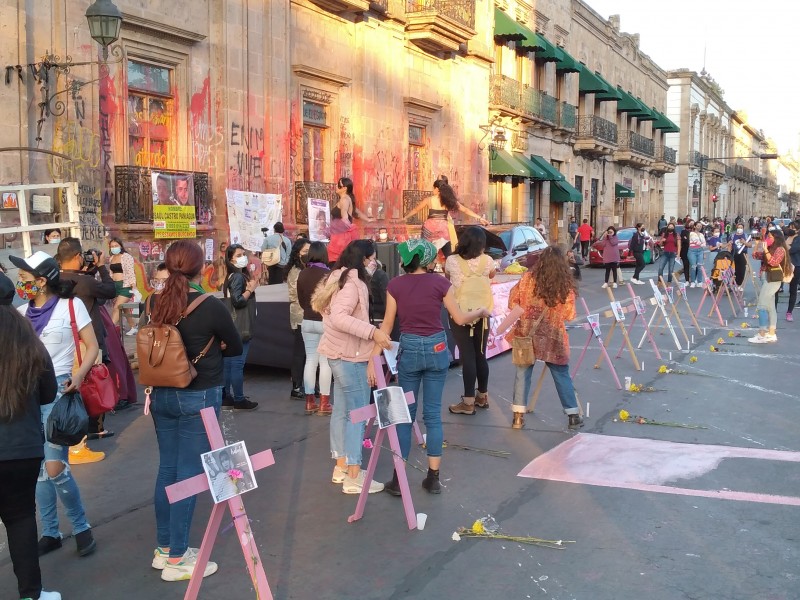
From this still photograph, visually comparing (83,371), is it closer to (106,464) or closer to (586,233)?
(106,464)

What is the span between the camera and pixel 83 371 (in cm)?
520

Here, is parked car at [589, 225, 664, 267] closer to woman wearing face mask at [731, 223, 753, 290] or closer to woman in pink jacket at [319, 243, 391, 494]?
woman wearing face mask at [731, 223, 753, 290]

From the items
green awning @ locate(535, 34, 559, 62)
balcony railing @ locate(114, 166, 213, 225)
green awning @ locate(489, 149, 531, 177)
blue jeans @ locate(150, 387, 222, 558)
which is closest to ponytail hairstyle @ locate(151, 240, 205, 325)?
blue jeans @ locate(150, 387, 222, 558)

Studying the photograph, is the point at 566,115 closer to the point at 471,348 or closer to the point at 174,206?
the point at 174,206

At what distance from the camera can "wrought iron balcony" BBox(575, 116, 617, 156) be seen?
3850 centimetres

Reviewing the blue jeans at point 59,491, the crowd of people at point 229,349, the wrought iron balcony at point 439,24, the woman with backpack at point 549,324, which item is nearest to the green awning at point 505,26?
the wrought iron balcony at point 439,24

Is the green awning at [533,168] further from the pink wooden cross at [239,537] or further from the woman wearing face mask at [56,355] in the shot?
the pink wooden cross at [239,537]

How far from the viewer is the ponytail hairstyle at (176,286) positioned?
458cm

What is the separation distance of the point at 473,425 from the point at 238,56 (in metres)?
10.3

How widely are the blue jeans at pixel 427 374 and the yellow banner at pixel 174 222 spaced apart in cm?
898

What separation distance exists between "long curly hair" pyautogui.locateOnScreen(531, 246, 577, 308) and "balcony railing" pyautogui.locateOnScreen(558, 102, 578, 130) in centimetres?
2866

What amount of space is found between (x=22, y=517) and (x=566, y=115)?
112ft

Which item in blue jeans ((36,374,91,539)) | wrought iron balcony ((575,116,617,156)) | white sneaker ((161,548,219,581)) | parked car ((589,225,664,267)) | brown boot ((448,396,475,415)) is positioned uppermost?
wrought iron balcony ((575,116,617,156))

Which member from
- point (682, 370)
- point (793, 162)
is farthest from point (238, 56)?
point (793, 162)
